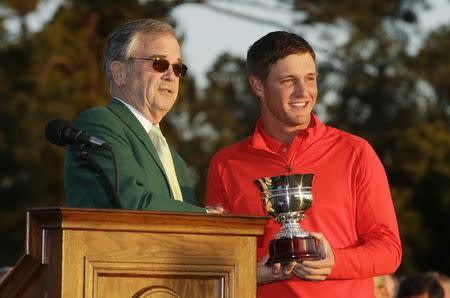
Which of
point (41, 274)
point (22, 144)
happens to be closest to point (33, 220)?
point (41, 274)

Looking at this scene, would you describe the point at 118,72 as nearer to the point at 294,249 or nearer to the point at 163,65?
the point at 163,65

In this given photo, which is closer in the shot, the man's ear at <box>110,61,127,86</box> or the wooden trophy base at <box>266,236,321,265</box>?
the wooden trophy base at <box>266,236,321,265</box>

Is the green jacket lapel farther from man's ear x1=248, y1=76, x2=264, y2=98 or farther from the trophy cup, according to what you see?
man's ear x1=248, y1=76, x2=264, y2=98

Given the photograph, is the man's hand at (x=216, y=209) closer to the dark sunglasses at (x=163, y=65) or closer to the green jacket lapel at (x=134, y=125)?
the green jacket lapel at (x=134, y=125)

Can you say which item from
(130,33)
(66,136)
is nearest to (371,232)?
(130,33)

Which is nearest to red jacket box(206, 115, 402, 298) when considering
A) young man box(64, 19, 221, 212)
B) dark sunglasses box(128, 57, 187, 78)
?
young man box(64, 19, 221, 212)

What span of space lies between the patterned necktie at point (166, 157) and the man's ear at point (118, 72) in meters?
0.24

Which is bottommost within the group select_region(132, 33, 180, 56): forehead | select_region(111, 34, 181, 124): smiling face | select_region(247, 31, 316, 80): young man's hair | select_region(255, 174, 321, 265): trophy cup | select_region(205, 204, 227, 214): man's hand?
select_region(255, 174, 321, 265): trophy cup

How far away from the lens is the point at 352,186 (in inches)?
262

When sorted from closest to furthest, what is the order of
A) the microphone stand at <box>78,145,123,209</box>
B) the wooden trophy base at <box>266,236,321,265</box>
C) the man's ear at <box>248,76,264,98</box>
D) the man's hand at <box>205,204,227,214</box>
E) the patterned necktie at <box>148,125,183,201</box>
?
the microphone stand at <box>78,145,123,209</box>
the wooden trophy base at <box>266,236,321,265</box>
the man's hand at <box>205,204,227,214</box>
the patterned necktie at <box>148,125,183,201</box>
the man's ear at <box>248,76,264,98</box>

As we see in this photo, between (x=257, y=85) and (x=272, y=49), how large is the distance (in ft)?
0.71

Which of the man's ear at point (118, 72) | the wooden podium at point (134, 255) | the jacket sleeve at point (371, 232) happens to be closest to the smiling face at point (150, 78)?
the man's ear at point (118, 72)

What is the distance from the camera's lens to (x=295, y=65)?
680 cm

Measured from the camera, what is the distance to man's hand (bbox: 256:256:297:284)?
6.00 metres
